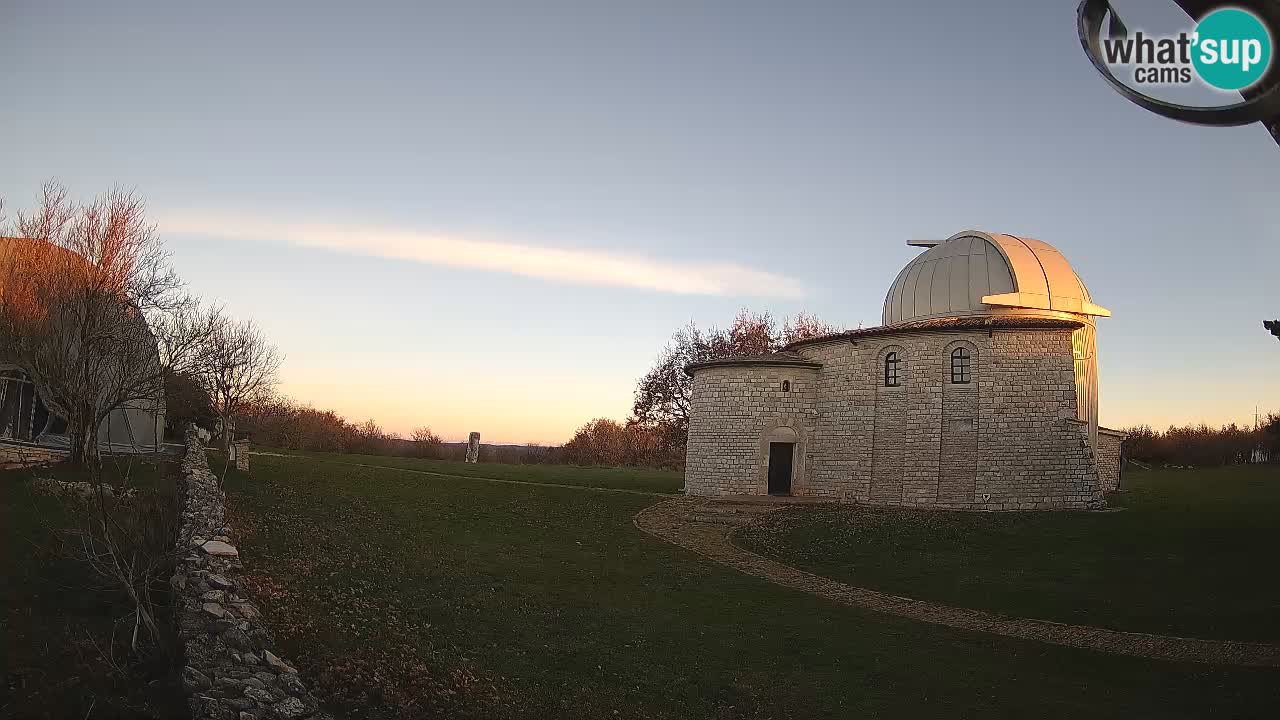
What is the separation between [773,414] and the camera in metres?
27.7

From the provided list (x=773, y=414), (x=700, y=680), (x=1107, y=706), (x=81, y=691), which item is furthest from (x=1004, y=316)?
(x=81, y=691)

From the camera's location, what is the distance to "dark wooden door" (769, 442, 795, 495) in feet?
90.5

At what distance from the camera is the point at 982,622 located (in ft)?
39.8

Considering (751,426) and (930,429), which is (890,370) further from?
(751,426)

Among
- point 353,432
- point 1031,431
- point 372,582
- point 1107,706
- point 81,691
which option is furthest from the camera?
point 353,432

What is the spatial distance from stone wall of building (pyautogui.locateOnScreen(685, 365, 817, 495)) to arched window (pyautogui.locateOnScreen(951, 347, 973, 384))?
15.7ft

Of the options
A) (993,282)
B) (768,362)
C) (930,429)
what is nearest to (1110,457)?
(993,282)

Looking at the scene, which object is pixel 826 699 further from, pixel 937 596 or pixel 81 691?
pixel 81 691

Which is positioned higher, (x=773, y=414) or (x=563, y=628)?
(x=773, y=414)

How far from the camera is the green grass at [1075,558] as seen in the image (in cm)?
1289

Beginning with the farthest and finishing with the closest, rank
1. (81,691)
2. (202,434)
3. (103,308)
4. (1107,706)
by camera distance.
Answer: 1. (202,434)
2. (103,308)
3. (1107,706)
4. (81,691)

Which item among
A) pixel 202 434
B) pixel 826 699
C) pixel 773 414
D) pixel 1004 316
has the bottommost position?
pixel 826 699

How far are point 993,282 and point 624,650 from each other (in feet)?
67.0

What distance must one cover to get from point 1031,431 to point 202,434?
27.1 metres
